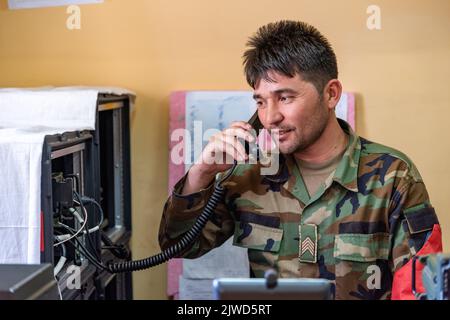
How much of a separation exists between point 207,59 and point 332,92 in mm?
662

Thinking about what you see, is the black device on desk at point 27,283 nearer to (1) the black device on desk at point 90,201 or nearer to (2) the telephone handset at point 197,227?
(1) the black device on desk at point 90,201

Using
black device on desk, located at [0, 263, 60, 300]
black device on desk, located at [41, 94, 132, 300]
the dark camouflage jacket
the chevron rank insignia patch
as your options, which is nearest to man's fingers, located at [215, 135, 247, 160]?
the dark camouflage jacket

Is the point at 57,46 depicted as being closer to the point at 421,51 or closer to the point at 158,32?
the point at 158,32

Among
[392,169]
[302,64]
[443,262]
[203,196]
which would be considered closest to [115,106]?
[203,196]

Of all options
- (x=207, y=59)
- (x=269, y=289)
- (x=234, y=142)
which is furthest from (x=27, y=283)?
(x=207, y=59)

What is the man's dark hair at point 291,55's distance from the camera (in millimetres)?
1333

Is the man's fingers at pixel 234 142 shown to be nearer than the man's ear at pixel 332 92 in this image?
Yes

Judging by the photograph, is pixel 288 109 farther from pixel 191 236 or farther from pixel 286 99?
pixel 191 236

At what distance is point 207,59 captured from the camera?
6.39 ft

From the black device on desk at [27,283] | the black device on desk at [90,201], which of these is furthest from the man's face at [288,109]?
the black device on desk at [27,283]

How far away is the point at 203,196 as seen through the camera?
1.36m

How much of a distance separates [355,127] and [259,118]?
2.11ft

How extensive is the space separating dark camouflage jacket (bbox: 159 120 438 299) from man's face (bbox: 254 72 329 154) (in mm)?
113

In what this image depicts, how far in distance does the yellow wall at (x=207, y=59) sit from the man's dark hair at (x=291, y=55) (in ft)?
1.77
